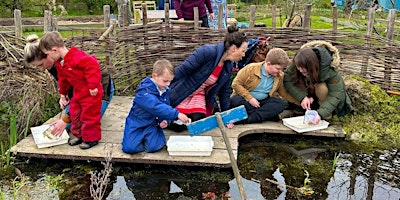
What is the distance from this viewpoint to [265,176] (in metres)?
3.87

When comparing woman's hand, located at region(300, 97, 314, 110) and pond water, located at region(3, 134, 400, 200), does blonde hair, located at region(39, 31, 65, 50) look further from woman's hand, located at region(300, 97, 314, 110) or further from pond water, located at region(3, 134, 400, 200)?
woman's hand, located at region(300, 97, 314, 110)

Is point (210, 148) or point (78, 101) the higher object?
point (78, 101)

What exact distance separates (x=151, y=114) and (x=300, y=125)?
68.4 inches

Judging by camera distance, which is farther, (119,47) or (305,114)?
(119,47)

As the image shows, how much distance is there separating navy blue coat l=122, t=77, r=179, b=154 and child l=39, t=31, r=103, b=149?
0.34 metres

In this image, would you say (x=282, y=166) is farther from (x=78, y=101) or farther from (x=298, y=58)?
(x=78, y=101)

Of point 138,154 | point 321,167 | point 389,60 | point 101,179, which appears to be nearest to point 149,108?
point 138,154

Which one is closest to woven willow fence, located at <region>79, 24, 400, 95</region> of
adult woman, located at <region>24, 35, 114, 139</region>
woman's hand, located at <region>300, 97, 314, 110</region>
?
woman's hand, located at <region>300, 97, 314, 110</region>

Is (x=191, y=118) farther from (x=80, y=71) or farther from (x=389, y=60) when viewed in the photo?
(x=389, y=60)

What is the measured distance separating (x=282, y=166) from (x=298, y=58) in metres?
1.21

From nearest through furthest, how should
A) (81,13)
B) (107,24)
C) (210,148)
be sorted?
Result: (210,148)
(107,24)
(81,13)

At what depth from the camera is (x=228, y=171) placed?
3.90 meters

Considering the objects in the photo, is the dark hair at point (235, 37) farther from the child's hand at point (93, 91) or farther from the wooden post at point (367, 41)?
the wooden post at point (367, 41)

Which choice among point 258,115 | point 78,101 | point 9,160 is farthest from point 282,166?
point 9,160
